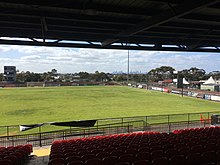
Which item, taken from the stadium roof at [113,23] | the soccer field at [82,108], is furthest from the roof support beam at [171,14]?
the soccer field at [82,108]

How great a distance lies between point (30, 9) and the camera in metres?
5.86

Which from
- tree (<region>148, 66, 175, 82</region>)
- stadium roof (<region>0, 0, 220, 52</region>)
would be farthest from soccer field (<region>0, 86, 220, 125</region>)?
tree (<region>148, 66, 175, 82</region>)

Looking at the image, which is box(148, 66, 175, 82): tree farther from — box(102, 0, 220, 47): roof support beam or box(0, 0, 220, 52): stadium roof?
box(102, 0, 220, 47): roof support beam

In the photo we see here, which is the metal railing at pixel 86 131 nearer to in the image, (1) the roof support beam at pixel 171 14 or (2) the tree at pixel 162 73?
(1) the roof support beam at pixel 171 14

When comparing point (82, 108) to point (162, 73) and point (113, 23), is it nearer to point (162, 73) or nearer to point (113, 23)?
point (113, 23)

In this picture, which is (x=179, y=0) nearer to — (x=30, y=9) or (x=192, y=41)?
(x=30, y=9)

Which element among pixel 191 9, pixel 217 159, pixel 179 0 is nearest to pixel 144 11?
pixel 179 0

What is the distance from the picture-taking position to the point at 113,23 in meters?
7.41

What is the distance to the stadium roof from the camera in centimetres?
561

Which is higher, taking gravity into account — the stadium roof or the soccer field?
the stadium roof

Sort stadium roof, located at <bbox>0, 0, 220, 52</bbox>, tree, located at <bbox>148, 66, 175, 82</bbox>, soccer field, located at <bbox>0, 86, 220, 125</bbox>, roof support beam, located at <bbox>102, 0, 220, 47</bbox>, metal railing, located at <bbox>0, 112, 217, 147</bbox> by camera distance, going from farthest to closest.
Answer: tree, located at <bbox>148, 66, 175, 82</bbox> < soccer field, located at <bbox>0, 86, 220, 125</bbox> < metal railing, located at <bbox>0, 112, 217, 147</bbox> < stadium roof, located at <bbox>0, 0, 220, 52</bbox> < roof support beam, located at <bbox>102, 0, 220, 47</bbox>

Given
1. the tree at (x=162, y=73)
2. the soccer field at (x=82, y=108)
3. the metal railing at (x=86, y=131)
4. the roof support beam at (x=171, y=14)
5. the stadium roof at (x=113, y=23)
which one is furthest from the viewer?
the tree at (x=162, y=73)

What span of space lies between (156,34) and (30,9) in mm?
5587

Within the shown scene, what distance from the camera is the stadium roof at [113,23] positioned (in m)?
5.61
